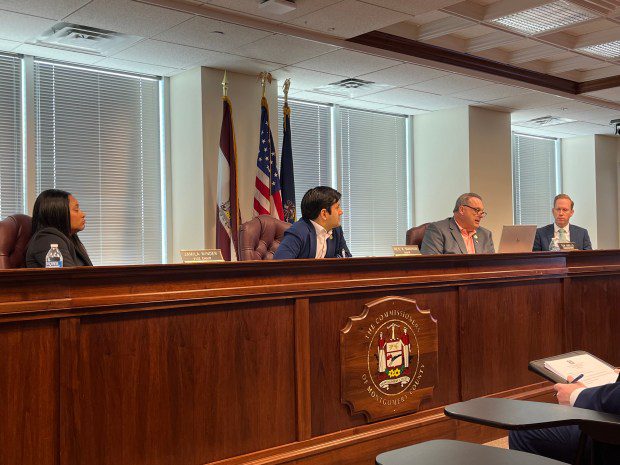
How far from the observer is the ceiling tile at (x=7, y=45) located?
18.1 feet

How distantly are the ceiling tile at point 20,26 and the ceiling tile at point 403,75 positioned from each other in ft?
9.87

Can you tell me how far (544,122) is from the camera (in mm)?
9773

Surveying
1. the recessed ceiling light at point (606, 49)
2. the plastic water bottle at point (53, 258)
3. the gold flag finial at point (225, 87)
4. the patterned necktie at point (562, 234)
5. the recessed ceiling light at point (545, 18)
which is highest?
the recessed ceiling light at point (606, 49)

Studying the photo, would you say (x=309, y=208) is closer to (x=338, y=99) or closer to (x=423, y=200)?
(x=338, y=99)

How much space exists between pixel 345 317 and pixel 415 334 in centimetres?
44

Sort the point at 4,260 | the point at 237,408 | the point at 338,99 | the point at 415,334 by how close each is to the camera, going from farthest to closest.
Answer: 1. the point at 338,99
2. the point at 4,260
3. the point at 415,334
4. the point at 237,408

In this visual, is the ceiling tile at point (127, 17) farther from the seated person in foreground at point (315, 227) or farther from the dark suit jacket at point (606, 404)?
the dark suit jacket at point (606, 404)

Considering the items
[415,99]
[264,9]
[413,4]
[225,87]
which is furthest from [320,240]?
[415,99]

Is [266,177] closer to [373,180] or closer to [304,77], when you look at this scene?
[304,77]

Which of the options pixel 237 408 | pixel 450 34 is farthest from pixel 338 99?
pixel 237 408

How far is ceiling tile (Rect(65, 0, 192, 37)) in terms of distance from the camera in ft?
15.5

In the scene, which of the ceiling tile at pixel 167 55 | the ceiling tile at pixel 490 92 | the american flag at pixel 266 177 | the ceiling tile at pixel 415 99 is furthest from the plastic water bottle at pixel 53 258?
the ceiling tile at pixel 490 92

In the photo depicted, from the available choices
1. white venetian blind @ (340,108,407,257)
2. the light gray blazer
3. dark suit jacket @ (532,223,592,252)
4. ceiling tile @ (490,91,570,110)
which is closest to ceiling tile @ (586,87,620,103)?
ceiling tile @ (490,91,570,110)

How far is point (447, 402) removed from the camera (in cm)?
348
